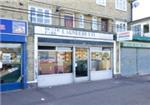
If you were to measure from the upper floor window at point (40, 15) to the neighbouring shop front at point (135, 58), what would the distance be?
713cm

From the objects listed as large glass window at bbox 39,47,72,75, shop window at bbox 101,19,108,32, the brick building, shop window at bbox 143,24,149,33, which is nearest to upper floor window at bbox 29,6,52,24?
the brick building

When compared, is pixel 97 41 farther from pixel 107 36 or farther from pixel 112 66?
pixel 112 66

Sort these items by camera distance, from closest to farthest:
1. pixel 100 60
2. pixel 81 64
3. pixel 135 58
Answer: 1. pixel 81 64
2. pixel 100 60
3. pixel 135 58

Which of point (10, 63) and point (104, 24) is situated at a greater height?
point (104, 24)

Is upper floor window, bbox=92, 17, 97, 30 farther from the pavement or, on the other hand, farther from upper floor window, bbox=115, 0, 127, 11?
the pavement

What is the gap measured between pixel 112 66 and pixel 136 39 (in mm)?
3508

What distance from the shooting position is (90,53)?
17188mm

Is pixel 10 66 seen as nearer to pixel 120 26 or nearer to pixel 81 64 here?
pixel 81 64

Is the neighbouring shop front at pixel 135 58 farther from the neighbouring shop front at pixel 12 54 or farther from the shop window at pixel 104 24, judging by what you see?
the neighbouring shop front at pixel 12 54

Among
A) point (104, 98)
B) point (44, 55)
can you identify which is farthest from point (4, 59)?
point (104, 98)

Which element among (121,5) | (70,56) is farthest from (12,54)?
(121,5)

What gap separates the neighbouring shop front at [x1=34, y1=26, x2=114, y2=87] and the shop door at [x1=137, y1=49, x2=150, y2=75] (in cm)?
407

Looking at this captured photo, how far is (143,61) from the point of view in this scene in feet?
73.0

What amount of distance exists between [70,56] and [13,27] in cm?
473
